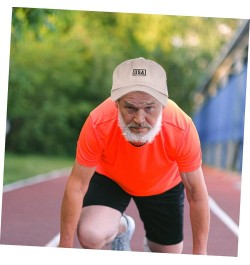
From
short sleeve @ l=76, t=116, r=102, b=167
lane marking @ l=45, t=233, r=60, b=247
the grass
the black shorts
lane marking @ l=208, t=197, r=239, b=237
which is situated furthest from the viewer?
the grass

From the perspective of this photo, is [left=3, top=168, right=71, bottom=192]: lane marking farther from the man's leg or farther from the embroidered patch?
the embroidered patch

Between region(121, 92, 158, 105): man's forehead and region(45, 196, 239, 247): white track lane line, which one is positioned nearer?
region(121, 92, 158, 105): man's forehead

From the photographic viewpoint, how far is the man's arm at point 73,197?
131 inches

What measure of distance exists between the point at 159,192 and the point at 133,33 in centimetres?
1627

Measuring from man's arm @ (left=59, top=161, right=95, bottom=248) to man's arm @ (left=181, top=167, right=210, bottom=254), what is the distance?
0.49 m

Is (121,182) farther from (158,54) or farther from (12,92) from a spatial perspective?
(158,54)

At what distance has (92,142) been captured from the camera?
3.31 m

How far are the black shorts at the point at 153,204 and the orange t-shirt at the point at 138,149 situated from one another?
0.35 ft

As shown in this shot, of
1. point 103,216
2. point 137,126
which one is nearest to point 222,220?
point 103,216

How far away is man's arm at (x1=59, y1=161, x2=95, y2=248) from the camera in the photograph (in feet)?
10.9

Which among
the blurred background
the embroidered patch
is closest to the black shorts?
the embroidered patch

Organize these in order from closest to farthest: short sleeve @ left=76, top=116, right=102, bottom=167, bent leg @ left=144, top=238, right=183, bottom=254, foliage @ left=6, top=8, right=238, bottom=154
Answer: short sleeve @ left=76, top=116, right=102, bottom=167, bent leg @ left=144, top=238, right=183, bottom=254, foliage @ left=6, top=8, right=238, bottom=154

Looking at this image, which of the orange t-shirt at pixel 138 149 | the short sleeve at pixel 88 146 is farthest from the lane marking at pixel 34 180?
the short sleeve at pixel 88 146

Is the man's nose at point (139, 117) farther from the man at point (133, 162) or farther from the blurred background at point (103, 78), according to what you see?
the blurred background at point (103, 78)
